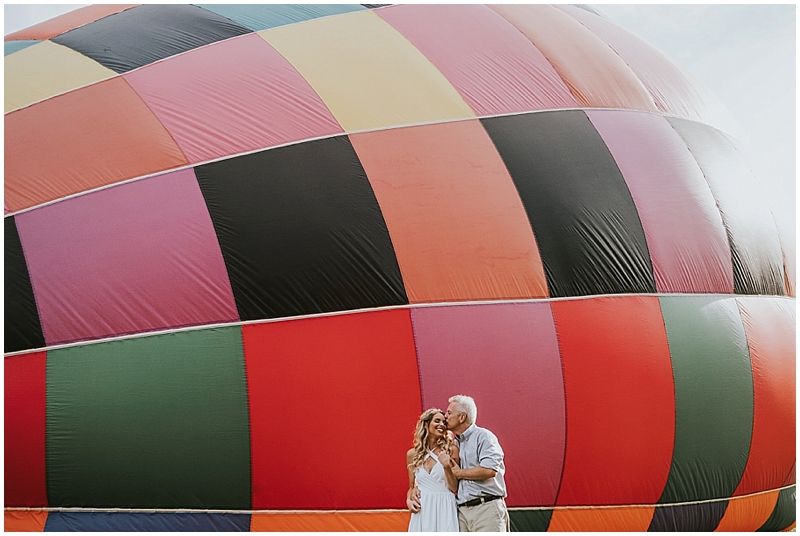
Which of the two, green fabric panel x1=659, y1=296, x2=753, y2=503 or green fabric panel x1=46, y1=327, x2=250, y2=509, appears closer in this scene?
green fabric panel x1=46, y1=327, x2=250, y2=509

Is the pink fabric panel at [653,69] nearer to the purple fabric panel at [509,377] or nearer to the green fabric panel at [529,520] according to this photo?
the purple fabric panel at [509,377]

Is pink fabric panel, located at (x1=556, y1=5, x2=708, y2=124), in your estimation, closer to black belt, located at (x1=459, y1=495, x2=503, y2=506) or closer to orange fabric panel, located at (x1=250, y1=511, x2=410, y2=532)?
black belt, located at (x1=459, y1=495, x2=503, y2=506)

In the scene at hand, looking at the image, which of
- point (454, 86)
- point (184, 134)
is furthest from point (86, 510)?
point (454, 86)

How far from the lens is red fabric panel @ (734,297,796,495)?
502 cm

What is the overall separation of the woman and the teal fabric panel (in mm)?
2782

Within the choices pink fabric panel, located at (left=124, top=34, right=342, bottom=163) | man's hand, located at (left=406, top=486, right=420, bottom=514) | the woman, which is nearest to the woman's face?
the woman

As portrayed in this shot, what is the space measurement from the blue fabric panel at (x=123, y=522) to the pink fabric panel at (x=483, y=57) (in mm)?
2699

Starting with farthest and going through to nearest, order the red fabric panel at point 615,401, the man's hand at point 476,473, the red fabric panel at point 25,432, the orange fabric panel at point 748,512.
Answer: the orange fabric panel at point 748,512
the red fabric panel at point 615,401
the red fabric panel at point 25,432
the man's hand at point 476,473

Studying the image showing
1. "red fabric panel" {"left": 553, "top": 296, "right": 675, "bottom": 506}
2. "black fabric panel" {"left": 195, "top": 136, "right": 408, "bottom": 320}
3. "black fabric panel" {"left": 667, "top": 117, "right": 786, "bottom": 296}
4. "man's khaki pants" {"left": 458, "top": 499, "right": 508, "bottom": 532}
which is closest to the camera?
"man's khaki pants" {"left": 458, "top": 499, "right": 508, "bottom": 532}

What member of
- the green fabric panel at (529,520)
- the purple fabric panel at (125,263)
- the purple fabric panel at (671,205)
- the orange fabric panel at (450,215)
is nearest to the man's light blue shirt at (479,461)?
the green fabric panel at (529,520)

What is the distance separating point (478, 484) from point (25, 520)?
2.10 m

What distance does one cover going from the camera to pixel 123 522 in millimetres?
3912

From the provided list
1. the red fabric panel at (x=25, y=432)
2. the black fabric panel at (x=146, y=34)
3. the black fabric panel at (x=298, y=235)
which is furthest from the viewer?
the black fabric panel at (x=146, y=34)

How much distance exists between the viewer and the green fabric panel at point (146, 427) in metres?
3.87
